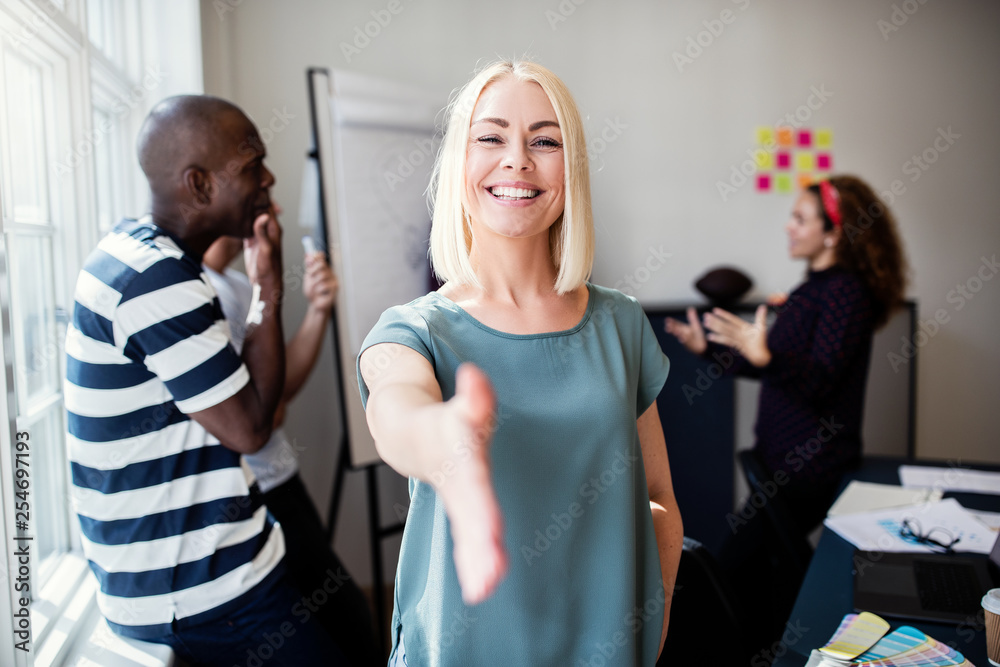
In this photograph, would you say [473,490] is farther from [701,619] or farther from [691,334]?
[691,334]

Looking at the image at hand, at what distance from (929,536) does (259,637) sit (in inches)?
61.7

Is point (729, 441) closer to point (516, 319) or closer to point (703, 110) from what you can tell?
point (703, 110)

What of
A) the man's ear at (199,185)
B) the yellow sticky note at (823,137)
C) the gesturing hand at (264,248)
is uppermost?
the yellow sticky note at (823,137)

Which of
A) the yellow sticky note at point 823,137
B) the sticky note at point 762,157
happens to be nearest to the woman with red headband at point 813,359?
the sticky note at point 762,157

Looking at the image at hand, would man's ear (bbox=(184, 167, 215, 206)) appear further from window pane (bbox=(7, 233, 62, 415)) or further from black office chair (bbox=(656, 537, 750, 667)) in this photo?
black office chair (bbox=(656, 537, 750, 667))

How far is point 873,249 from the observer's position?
8.02 ft

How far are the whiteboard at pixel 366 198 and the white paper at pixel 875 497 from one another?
59.8 inches

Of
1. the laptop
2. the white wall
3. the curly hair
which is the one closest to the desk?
the laptop

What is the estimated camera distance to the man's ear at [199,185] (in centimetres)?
143

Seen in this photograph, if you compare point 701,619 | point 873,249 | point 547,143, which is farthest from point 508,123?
point 873,249

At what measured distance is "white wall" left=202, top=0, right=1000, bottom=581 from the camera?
3135mm

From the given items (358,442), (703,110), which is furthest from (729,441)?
(358,442)

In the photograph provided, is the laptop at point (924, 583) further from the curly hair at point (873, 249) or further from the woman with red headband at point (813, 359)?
the curly hair at point (873, 249)

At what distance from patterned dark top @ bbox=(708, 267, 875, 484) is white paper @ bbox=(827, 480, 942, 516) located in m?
0.20
